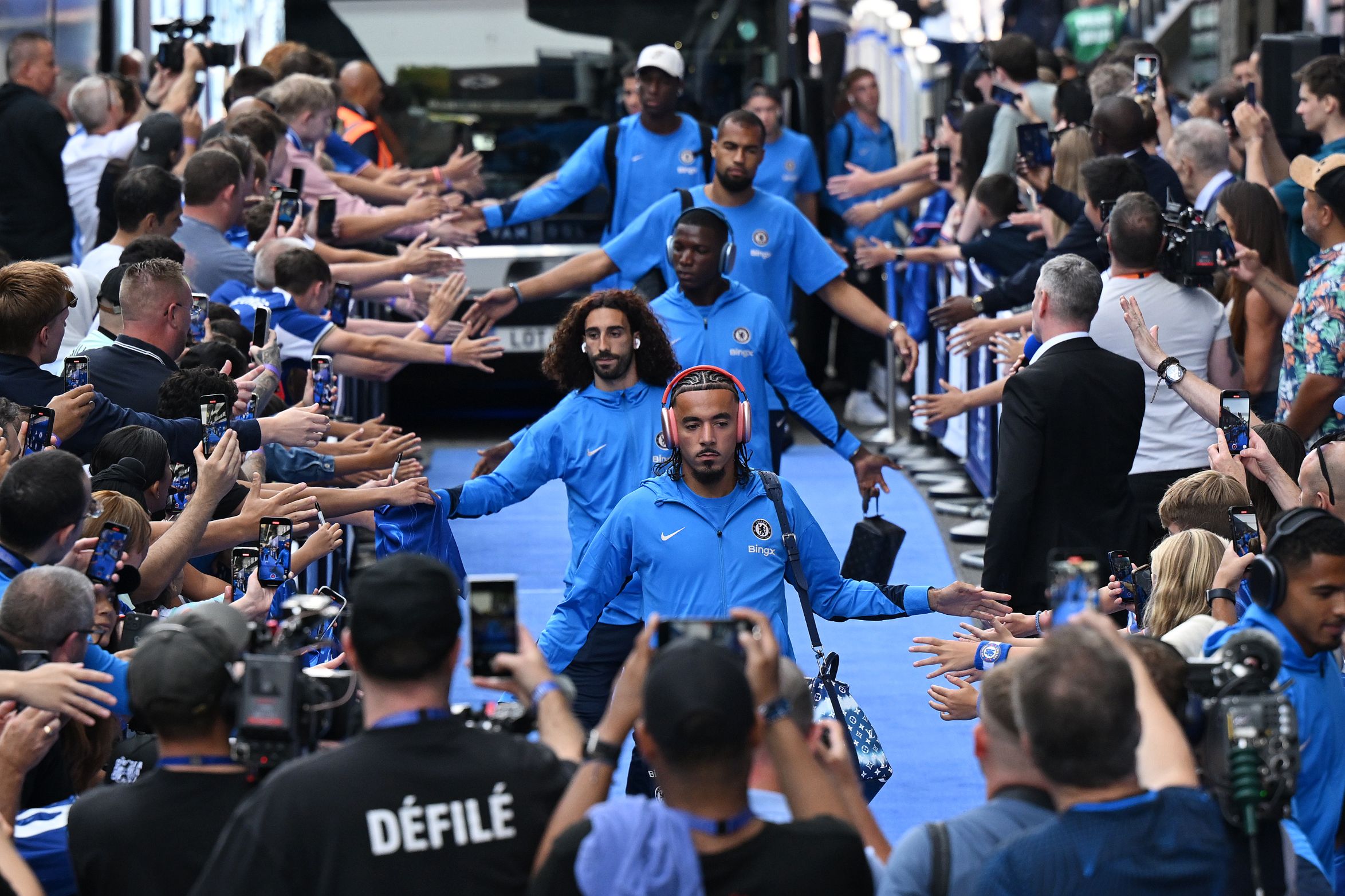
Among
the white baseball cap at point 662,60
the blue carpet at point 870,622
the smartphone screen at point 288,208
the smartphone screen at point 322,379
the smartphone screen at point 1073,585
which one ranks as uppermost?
the white baseball cap at point 662,60

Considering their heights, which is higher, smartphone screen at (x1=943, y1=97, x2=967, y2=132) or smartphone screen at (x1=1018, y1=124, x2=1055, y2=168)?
smartphone screen at (x1=943, y1=97, x2=967, y2=132)

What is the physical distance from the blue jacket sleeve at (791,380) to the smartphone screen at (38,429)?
10.8 ft

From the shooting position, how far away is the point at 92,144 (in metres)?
11.2

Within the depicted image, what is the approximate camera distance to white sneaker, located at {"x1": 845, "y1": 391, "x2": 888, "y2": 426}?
14469 mm

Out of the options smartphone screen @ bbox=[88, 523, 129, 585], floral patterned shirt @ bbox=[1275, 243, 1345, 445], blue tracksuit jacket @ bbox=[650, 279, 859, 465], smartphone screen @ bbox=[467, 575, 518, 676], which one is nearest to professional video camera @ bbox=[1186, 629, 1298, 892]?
smartphone screen @ bbox=[467, 575, 518, 676]

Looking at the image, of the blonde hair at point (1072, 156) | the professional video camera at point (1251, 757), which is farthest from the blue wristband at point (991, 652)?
the blonde hair at point (1072, 156)

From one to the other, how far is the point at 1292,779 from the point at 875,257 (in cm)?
803

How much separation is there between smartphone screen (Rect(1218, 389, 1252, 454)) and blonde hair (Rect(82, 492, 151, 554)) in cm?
326

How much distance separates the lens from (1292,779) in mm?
3420

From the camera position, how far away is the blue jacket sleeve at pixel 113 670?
14.7 feet

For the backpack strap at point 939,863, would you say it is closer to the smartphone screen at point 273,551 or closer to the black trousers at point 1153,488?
the smartphone screen at point 273,551

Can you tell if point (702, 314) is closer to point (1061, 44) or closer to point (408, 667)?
point (408, 667)

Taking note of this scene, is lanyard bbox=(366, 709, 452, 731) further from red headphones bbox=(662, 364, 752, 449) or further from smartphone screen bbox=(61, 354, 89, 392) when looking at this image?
smartphone screen bbox=(61, 354, 89, 392)

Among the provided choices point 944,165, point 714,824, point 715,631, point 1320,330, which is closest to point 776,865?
point 714,824
